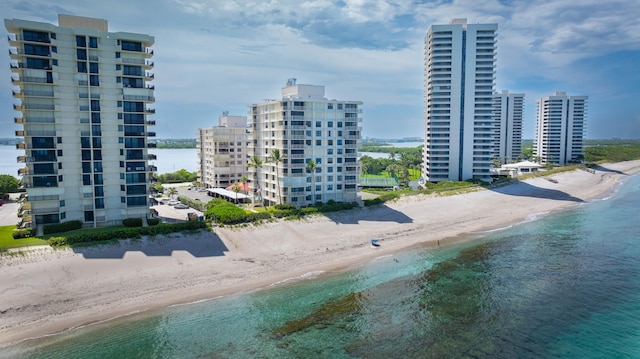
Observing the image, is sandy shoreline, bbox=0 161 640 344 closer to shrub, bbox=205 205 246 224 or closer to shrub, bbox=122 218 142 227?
shrub, bbox=205 205 246 224

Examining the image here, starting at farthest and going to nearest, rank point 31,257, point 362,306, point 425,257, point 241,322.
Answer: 1. point 425,257
2. point 31,257
3. point 362,306
4. point 241,322

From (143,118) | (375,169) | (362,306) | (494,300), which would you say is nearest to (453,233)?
(494,300)

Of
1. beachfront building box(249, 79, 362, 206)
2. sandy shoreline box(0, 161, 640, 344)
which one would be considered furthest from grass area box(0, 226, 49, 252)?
beachfront building box(249, 79, 362, 206)

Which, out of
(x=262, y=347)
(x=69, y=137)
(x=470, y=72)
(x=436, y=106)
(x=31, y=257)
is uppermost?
(x=470, y=72)

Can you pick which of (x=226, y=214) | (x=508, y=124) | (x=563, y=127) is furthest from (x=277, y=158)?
(x=563, y=127)

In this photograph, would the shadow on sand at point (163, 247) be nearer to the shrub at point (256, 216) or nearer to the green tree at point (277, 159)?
the shrub at point (256, 216)

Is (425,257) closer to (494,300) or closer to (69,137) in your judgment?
(494,300)
